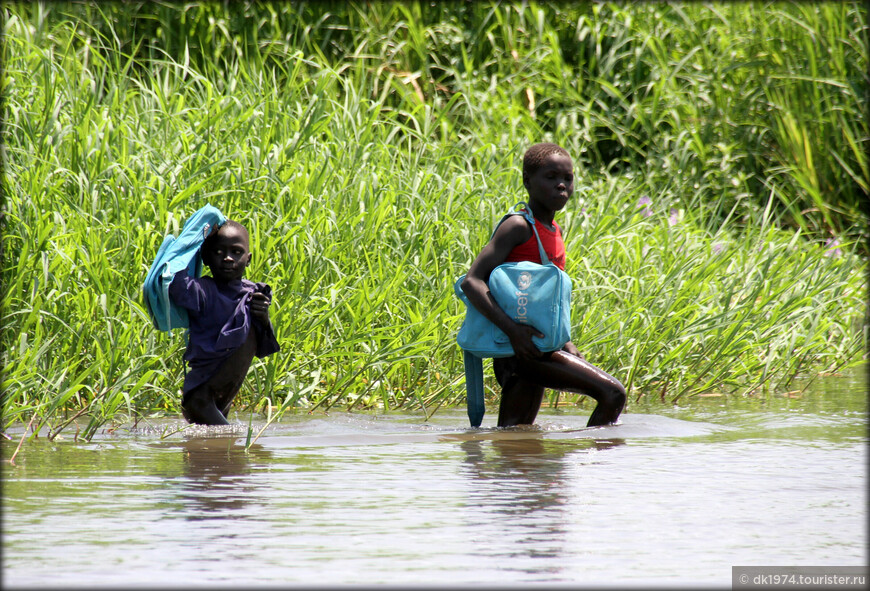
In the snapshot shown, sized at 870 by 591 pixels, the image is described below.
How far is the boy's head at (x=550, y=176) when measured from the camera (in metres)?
5.14

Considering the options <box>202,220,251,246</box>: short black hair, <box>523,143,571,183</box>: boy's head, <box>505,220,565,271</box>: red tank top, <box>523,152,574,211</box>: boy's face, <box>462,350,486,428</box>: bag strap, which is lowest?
<box>462,350,486,428</box>: bag strap

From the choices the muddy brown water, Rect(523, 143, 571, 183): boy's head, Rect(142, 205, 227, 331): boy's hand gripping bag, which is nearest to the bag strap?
the muddy brown water

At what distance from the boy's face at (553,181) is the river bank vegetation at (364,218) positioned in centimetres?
117

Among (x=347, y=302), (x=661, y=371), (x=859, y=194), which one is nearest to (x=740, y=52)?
(x=859, y=194)

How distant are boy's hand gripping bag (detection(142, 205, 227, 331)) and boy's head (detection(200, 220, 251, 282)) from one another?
54 mm

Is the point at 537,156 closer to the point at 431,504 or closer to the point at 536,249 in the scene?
the point at 536,249

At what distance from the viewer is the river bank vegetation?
5.69 meters

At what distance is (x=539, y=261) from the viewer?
5199 millimetres

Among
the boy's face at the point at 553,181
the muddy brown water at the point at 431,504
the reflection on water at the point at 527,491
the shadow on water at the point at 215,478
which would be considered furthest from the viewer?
the boy's face at the point at 553,181

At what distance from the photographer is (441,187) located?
7.31 metres

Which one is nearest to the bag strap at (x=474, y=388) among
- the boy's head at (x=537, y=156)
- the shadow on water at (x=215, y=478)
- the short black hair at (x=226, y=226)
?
the boy's head at (x=537, y=156)

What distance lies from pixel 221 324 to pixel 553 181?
1618 mm

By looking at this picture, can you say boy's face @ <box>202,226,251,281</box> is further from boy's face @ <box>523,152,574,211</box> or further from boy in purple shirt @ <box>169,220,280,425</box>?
boy's face @ <box>523,152,574,211</box>

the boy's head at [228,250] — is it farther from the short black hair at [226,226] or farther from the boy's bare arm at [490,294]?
the boy's bare arm at [490,294]
